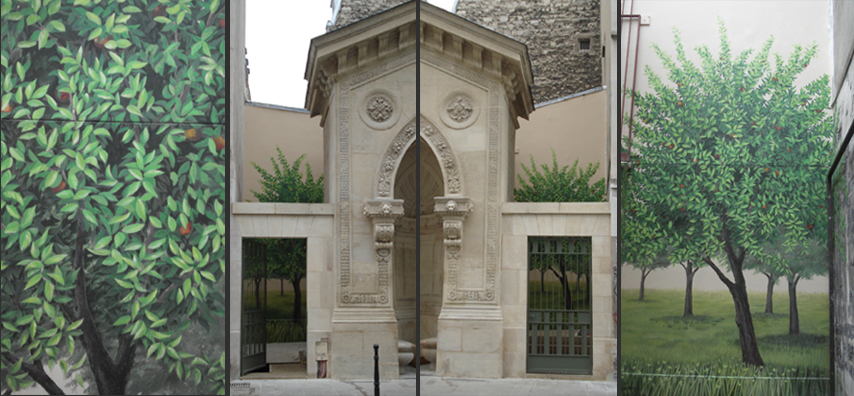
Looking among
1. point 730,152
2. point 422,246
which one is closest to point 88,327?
point 422,246

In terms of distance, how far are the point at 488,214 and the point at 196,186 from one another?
2548mm

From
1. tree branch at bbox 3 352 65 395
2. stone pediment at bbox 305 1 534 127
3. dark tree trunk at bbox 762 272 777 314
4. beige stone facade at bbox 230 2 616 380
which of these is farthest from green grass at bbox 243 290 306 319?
dark tree trunk at bbox 762 272 777 314

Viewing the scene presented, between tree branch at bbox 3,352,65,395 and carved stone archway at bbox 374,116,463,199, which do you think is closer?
tree branch at bbox 3,352,65,395

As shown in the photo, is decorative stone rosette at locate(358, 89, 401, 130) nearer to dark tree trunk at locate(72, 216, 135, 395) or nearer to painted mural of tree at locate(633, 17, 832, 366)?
painted mural of tree at locate(633, 17, 832, 366)

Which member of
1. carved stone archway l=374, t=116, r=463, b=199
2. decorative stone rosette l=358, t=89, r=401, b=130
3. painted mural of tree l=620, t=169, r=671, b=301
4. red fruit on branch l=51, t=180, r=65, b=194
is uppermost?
decorative stone rosette l=358, t=89, r=401, b=130

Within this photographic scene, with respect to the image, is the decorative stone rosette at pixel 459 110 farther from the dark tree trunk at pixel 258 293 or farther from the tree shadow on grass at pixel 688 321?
the tree shadow on grass at pixel 688 321

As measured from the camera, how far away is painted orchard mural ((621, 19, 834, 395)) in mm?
5809

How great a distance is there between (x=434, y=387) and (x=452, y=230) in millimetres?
1400

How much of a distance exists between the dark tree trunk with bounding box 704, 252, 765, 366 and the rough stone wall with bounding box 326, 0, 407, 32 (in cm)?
372

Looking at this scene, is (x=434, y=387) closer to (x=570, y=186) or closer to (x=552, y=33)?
(x=570, y=186)

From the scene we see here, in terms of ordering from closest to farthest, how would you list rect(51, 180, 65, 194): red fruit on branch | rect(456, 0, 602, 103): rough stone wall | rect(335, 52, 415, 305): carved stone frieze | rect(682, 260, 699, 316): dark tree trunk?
rect(51, 180, 65, 194): red fruit on branch
rect(335, 52, 415, 305): carved stone frieze
rect(682, 260, 699, 316): dark tree trunk
rect(456, 0, 602, 103): rough stone wall

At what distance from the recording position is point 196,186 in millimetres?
5855

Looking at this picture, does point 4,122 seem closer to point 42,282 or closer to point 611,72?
point 42,282

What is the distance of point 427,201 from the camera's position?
20.0ft
